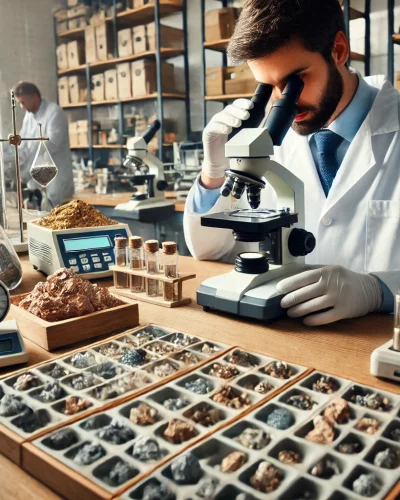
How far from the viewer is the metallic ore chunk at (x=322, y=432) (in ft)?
2.24

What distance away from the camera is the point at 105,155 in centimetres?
588

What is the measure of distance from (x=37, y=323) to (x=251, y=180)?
557 mm

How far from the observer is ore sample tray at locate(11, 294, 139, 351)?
A: 1.05 m

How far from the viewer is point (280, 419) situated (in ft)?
2.39

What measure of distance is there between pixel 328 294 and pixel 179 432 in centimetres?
57

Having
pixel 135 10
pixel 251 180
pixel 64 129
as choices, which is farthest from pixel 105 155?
pixel 251 180

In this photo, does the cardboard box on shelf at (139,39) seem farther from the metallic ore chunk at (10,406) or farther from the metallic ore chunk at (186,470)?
the metallic ore chunk at (186,470)

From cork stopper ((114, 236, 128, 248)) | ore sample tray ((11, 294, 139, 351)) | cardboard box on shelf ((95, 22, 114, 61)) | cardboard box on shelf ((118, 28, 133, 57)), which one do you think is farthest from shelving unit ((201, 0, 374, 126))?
ore sample tray ((11, 294, 139, 351))

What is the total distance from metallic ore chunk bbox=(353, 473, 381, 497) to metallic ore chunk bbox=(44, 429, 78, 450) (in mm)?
361

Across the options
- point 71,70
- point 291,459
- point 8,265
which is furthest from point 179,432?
point 71,70

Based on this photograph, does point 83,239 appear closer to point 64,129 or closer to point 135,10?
point 64,129

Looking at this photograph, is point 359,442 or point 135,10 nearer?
point 359,442

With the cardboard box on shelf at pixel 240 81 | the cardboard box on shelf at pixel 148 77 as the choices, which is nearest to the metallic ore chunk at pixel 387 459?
the cardboard box on shelf at pixel 240 81

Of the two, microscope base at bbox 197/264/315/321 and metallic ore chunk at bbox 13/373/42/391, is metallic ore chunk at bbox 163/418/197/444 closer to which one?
metallic ore chunk at bbox 13/373/42/391
